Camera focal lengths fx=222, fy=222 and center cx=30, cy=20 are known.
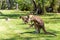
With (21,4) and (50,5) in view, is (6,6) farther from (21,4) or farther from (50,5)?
(50,5)

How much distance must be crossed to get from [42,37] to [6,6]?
3818 centimetres

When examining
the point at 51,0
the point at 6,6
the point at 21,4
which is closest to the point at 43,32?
the point at 51,0

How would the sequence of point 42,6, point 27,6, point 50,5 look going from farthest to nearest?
point 27,6
point 50,5
point 42,6

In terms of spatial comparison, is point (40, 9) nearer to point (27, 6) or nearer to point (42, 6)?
point (42, 6)

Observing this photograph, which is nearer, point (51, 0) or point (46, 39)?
point (46, 39)

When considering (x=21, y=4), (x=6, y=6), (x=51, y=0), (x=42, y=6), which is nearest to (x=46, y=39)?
Answer: (x=42, y=6)

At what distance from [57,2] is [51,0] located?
5.92ft

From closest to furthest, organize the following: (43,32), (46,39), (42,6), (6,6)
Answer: (46,39) < (43,32) < (42,6) < (6,6)

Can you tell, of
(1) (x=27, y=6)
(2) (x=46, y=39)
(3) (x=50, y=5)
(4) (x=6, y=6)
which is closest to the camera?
(2) (x=46, y=39)

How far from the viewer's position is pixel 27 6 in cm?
3381

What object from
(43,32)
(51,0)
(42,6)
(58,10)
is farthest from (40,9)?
(43,32)

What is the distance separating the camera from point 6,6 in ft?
155

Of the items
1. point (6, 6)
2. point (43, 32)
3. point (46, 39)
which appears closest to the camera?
point (46, 39)

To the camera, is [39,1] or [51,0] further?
[51,0]
